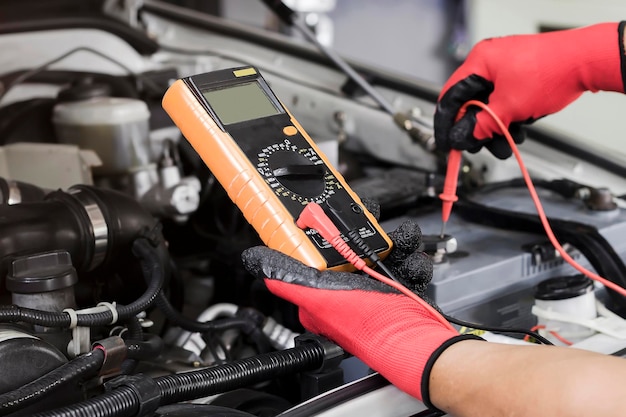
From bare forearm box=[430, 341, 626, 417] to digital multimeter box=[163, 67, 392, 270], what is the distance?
173 mm

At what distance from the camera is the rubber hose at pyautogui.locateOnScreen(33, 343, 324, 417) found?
2.19ft

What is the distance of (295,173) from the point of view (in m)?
0.84

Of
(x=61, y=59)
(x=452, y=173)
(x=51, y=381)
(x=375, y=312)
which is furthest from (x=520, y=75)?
(x=61, y=59)

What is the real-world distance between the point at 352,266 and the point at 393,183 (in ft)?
1.92

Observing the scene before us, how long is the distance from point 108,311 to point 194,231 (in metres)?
0.58

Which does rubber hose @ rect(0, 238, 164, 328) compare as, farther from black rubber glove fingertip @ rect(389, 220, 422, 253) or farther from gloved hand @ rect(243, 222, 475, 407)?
black rubber glove fingertip @ rect(389, 220, 422, 253)

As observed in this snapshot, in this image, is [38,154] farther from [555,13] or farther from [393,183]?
[555,13]

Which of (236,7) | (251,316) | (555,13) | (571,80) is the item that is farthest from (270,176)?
(236,7)

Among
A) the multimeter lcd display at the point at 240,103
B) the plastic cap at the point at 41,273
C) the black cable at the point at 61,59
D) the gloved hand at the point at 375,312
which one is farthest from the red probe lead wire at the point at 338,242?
the black cable at the point at 61,59

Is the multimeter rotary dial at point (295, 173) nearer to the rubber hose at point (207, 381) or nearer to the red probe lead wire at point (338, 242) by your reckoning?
the red probe lead wire at point (338, 242)

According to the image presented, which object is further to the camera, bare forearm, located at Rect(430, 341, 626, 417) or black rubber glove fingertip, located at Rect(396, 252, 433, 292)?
black rubber glove fingertip, located at Rect(396, 252, 433, 292)

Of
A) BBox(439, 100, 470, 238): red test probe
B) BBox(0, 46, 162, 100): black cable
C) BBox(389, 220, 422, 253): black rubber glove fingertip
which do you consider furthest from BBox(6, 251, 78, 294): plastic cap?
BBox(0, 46, 162, 100): black cable

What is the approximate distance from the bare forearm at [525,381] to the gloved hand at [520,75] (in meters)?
0.43

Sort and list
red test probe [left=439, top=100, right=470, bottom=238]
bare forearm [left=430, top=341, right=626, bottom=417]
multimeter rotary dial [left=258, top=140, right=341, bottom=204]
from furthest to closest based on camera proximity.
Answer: red test probe [left=439, top=100, right=470, bottom=238]
multimeter rotary dial [left=258, top=140, right=341, bottom=204]
bare forearm [left=430, top=341, right=626, bottom=417]
